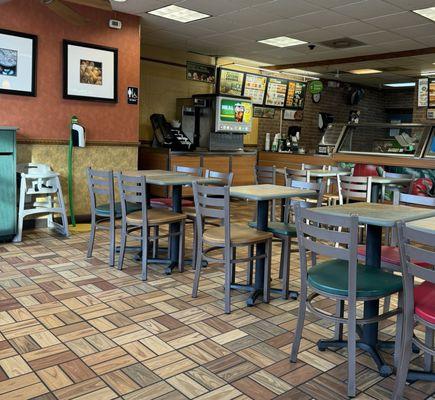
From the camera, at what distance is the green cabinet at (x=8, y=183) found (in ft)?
16.5

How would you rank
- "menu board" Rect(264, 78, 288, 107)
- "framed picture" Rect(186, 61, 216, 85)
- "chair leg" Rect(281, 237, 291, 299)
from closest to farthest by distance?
"chair leg" Rect(281, 237, 291, 299) < "framed picture" Rect(186, 61, 216, 85) < "menu board" Rect(264, 78, 288, 107)

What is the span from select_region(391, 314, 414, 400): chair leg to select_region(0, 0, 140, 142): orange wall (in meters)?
5.07

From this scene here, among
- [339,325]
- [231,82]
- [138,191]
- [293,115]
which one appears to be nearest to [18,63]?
[138,191]

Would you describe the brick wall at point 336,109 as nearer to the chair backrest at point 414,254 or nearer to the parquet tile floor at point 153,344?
the parquet tile floor at point 153,344

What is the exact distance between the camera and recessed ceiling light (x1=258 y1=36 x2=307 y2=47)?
7.75 metres

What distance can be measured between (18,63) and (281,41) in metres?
4.35

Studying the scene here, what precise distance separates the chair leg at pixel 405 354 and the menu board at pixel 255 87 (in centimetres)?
801

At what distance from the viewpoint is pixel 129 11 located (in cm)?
635

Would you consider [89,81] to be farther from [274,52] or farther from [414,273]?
[414,273]

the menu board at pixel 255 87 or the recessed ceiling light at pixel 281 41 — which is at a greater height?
the recessed ceiling light at pixel 281 41

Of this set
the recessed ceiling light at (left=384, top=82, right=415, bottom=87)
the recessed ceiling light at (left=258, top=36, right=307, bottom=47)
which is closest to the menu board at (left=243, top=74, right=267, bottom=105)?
the recessed ceiling light at (left=258, top=36, right=307, bottom=47)

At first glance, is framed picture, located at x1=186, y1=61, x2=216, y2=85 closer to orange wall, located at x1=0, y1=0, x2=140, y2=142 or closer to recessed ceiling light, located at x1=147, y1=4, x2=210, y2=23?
recessed ceiling light, located at x1=147, y1=4, x2=210, y2=23

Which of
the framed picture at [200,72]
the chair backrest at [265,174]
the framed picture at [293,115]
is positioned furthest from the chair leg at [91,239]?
the framed picture at [293,115]

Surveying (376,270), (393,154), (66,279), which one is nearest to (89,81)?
(66,279)
